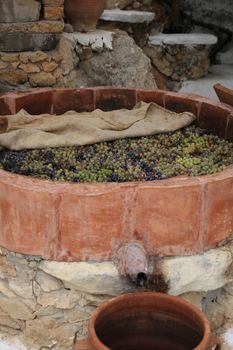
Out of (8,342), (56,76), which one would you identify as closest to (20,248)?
(8,342)

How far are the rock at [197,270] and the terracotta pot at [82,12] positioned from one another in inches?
123

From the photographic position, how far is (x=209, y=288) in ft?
7.93

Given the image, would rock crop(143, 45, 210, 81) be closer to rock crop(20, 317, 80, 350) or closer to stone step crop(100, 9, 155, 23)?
stone step crop(100, 9, 155, 23)

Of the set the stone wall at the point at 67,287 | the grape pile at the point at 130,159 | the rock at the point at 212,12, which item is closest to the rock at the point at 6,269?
the stone wall at the point at 67,287

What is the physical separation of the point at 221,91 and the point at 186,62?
3556 mm

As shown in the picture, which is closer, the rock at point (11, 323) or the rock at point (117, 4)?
the rock at point (11, 323)

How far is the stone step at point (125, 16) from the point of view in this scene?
5.88 meters

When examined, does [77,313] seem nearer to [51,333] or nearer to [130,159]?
[51,333]

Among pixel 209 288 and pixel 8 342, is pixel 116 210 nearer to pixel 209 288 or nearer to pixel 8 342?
pixel 209 288

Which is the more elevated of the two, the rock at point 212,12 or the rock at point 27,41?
the rock at point 27,41

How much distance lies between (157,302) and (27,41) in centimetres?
281

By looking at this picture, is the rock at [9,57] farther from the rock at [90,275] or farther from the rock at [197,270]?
the rock at [197,270]

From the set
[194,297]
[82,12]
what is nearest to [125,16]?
[82,12]

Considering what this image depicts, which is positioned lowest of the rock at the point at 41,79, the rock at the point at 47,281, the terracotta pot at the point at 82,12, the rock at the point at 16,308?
the rock at the point at 16,308
